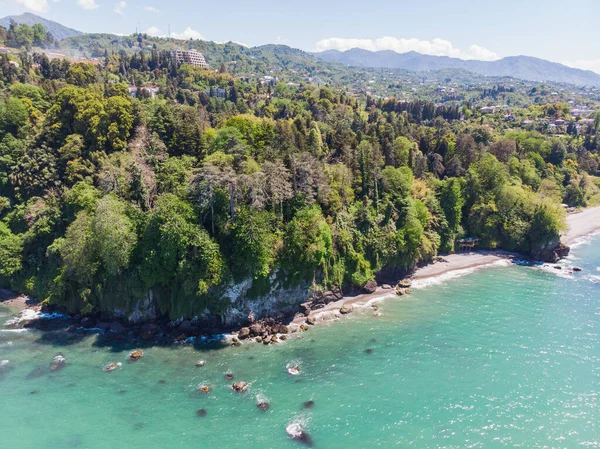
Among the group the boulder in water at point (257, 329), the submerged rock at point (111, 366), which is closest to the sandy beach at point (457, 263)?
the boulder in water at point (257, 329)

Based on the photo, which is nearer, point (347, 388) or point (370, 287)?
point (347, 388)

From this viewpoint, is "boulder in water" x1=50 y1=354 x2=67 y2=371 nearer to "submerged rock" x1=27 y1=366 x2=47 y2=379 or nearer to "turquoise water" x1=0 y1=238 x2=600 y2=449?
"turquoise water" x1=0 y1=238 x2=600 y2=449

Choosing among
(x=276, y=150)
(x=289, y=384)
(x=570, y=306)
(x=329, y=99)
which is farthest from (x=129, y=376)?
(x=329, y=99)

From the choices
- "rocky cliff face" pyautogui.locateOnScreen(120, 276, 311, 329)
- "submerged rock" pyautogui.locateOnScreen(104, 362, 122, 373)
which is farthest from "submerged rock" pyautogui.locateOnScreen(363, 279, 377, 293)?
"submerged rock" pyautogui.locateOnScreen(104, 362, 122, 373)

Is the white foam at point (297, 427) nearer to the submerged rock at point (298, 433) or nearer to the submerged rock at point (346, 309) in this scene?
the submerged rock at point (298, 433)

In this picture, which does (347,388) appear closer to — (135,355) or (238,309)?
(238,309)

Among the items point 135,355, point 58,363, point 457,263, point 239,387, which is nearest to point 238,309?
point 239,387

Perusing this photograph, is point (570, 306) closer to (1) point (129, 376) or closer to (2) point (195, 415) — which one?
(2) point (195, 415)
